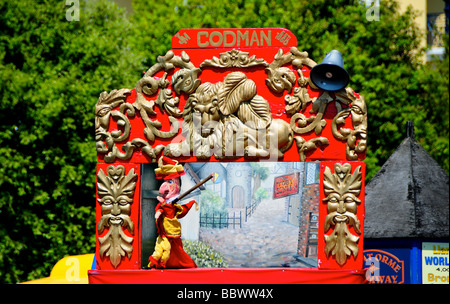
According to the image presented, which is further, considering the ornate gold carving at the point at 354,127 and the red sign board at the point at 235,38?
the red sign board at the point at 235,38

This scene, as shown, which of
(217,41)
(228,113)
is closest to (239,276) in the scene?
(228,113)

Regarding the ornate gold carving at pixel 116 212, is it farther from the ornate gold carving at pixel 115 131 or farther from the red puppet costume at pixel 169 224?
the red puppet costume at pixel 169 224

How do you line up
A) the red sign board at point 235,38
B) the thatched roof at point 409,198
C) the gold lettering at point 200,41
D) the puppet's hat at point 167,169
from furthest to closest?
the thatched roof at point 409,198, the gold lettering at point 200,41, the red sign board at point 235,38, the puppet's hat at point 167,169

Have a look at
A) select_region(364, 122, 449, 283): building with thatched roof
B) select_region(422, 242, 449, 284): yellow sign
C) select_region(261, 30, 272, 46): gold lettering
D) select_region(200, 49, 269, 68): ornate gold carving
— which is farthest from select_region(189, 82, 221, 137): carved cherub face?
select_region(422, 242, 449, 284): yellow sign

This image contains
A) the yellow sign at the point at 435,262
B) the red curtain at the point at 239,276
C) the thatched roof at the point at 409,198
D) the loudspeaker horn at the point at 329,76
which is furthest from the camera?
the thatched roof at the point at 409,198

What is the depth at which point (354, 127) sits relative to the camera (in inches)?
421

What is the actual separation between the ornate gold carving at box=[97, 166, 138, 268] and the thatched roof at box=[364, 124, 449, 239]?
5679 mm

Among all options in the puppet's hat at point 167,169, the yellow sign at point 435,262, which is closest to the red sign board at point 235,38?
the puppet's hat at point 167,169

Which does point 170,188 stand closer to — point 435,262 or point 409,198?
point 409,198

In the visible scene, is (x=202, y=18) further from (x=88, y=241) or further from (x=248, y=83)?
(x=248, y=83)

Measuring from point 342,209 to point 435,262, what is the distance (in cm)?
464

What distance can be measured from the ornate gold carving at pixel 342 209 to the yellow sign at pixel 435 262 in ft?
14.1

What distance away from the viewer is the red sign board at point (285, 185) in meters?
10.8

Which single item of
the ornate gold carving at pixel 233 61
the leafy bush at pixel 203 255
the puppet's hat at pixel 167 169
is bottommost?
the leafy bush at pixel 203 255
